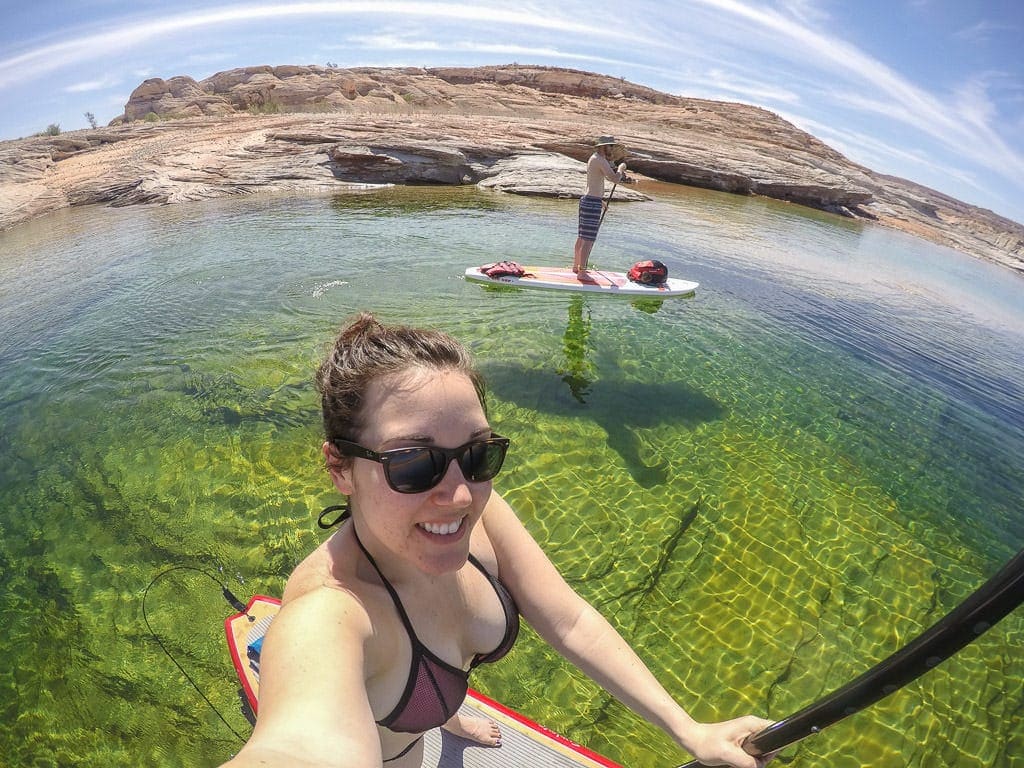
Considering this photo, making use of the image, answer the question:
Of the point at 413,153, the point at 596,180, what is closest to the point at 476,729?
the point at 596,180

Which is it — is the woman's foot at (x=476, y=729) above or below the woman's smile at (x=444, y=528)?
below

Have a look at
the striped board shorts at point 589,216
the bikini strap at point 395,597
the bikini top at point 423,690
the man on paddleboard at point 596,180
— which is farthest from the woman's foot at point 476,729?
the striped board shorts at point 589,216

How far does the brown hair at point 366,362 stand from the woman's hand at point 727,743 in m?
1.34

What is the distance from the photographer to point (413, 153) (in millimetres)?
24516

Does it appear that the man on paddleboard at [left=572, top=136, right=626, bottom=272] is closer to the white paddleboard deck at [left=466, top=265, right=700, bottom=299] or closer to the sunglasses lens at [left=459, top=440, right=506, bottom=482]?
the white paddleboard deck at [left=466, top=265, right=700, bottom=299]

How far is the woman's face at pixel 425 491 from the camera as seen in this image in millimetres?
1608

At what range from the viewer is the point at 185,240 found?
49.2ft

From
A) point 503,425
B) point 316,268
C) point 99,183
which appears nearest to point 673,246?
point 316,268

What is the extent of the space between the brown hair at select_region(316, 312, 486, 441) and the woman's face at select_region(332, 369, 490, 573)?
3cm

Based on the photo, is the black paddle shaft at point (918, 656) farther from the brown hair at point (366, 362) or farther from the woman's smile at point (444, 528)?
the brown hair at point (366, 362)

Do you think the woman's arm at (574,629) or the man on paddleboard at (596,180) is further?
the man on paddleboard at (596,180)

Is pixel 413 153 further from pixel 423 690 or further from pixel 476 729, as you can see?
pixel 423 690

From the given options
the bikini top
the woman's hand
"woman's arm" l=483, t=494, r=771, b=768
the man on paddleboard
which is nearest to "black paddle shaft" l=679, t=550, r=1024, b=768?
the woman's hand

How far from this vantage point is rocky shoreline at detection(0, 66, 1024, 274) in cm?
2252
